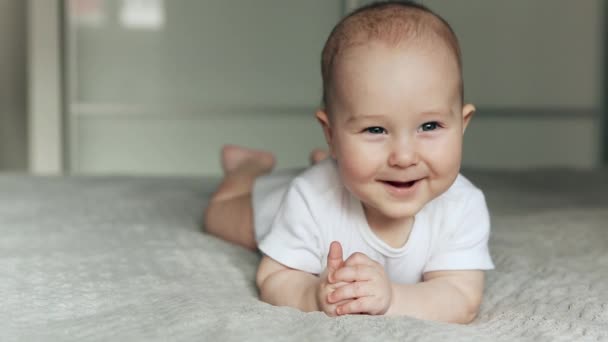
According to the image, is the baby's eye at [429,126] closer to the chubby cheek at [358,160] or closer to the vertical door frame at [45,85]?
the chubby cheek at [358,160]

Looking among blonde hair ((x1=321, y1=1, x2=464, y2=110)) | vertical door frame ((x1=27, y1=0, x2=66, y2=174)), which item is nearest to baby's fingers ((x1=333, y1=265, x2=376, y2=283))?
blonde hair ((x1=321, y1=1, x2=464, y2=110))

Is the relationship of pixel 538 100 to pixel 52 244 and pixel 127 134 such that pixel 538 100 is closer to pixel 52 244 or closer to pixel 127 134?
pixel 127 134

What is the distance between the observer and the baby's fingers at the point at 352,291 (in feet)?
2.69

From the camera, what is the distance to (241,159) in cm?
154

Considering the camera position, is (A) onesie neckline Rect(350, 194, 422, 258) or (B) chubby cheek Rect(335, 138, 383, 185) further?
(A) onesie neckline Rect(350, 194, 422, 258)

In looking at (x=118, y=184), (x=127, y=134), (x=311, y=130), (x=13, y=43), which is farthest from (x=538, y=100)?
(x=13, y=43)

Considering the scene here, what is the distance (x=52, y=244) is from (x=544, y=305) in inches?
27.2

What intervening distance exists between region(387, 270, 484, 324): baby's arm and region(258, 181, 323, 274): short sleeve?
0.15 meters

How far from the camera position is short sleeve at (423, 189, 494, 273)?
96 centimetres

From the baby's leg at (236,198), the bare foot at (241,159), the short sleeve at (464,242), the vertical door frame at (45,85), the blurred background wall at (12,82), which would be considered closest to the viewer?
the short sleeve at (464,242)

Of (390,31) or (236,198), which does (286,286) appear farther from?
(236,198)

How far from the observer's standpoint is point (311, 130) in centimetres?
312

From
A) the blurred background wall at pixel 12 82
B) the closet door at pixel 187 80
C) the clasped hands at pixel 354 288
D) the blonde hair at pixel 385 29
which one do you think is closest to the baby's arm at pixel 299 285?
the clasped hands at pixel 354 288

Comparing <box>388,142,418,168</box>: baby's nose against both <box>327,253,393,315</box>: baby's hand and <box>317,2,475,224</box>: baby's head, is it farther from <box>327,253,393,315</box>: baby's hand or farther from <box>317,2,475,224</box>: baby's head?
<box>327,253,393,315</box>: baby's hand
